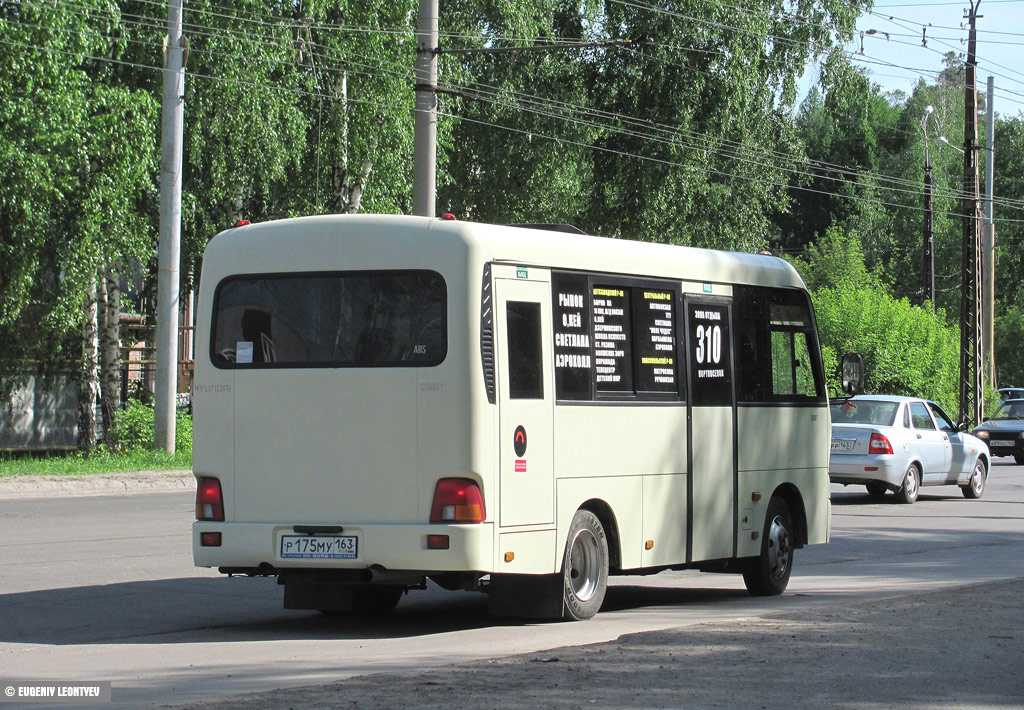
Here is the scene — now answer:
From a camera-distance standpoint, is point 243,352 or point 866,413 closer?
point 243,352

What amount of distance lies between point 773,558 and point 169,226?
672 inches

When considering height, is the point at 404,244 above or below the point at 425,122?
below

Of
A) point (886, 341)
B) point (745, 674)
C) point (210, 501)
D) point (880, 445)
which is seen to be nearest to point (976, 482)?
point (880, 445)

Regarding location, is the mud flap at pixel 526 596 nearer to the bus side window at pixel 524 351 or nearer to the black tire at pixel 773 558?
the bus side window at pixel 524 351

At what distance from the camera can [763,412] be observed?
40.6 feet

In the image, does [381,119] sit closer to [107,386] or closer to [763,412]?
[107,386]

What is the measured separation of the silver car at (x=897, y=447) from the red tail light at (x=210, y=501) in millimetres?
14905

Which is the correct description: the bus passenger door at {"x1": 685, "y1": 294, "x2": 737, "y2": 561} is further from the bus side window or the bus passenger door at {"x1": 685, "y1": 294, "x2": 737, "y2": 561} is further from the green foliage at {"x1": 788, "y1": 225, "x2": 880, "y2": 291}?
the green foliage at {"x1": 788, "y1": 225, "x2": 880, "y2": 291}

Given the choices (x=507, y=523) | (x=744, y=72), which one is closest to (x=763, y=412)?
(x=507, y=523)

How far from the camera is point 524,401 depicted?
380 inches

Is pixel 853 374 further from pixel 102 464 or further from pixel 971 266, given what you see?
pixel 971 266

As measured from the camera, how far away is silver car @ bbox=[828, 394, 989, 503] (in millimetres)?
23312


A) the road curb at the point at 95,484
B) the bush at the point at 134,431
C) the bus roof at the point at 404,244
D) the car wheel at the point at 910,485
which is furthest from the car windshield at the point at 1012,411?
the bus roof at the point at 404,244

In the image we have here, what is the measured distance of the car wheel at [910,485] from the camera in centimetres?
2366
